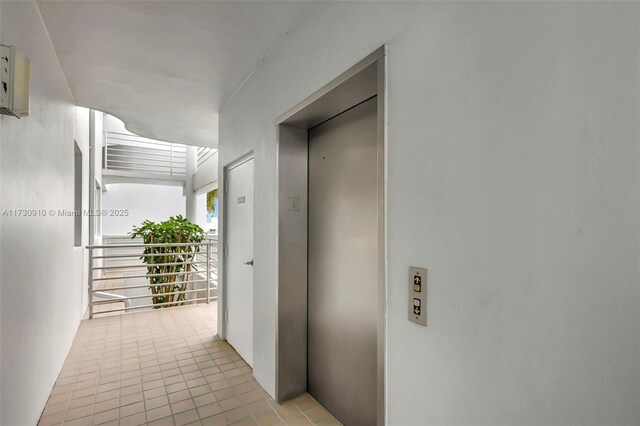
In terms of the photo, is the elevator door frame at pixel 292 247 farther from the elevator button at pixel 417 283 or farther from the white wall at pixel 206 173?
the white wall at pixel 206 173

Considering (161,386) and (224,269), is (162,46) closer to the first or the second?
(224,269)

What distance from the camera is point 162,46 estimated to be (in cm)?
214

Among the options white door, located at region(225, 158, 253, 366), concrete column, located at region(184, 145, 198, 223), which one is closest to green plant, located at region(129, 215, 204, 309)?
white door, located at region(225, 158, 253, 366)

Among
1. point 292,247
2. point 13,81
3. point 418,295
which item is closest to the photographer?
point 418,295

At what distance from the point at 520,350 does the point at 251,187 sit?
87.1 inches

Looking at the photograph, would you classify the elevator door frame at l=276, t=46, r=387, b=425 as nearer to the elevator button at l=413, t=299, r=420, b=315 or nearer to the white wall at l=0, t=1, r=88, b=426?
the elevator button at l=413, t=299, r=420, b=315

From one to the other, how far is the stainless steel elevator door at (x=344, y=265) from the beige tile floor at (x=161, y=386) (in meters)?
0.27

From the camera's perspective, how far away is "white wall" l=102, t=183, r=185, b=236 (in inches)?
340

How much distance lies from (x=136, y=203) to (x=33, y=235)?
8157 millimetres

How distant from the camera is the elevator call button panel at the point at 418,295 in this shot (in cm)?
107

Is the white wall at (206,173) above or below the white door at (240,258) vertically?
above

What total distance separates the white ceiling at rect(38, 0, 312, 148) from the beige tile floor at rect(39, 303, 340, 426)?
2408 millimetres

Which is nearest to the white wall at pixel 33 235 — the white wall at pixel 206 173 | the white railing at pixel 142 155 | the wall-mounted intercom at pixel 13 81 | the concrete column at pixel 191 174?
the wall-mounted intercom at pixel 13 81

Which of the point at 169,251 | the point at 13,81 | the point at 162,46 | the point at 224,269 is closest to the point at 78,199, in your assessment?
the point at 169,251
